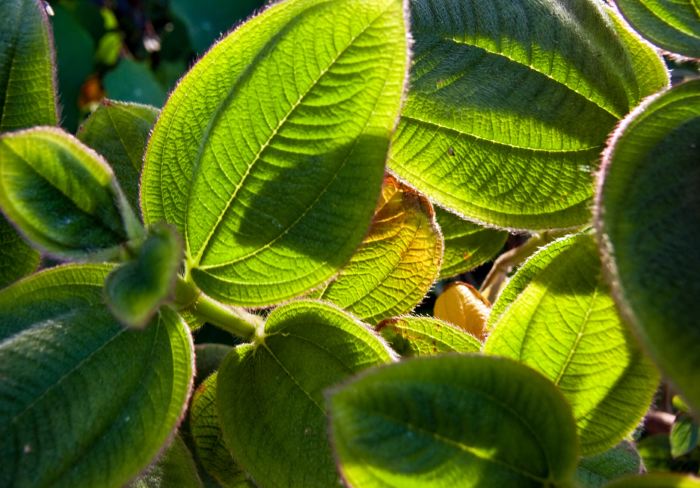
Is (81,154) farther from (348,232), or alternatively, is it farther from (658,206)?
(658,206)

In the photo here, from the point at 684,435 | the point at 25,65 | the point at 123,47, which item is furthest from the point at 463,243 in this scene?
the point at 123,47

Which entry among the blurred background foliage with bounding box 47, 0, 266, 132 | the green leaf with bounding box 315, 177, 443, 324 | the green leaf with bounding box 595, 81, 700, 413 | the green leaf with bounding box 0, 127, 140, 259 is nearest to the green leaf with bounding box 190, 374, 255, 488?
the green leaf with bounding box 315, 177, 443, 324

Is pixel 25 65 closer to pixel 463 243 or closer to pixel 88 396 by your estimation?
pixel 88 396

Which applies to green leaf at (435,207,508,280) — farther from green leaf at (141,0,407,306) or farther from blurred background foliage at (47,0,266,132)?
blurred background foliage at (47,0,266,132)

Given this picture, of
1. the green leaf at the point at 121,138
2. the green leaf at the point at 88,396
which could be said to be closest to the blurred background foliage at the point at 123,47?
the green leaf at the point at 121,138

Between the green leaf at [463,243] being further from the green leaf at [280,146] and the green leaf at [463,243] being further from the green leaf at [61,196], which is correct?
the green leaf at [61,196]

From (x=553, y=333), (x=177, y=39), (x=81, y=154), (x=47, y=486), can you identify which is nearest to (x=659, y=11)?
(x=553, y=333)
